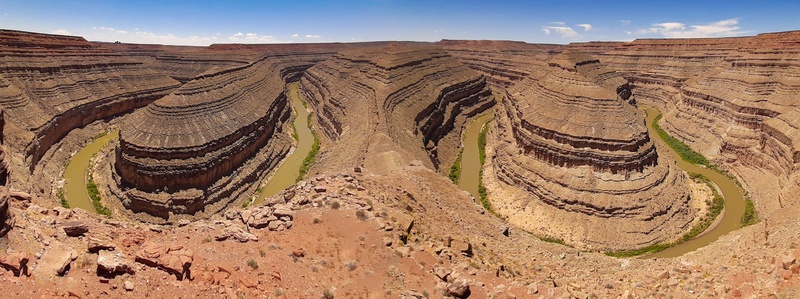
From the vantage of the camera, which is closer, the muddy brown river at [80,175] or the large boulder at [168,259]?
the large boulder at [168,259]

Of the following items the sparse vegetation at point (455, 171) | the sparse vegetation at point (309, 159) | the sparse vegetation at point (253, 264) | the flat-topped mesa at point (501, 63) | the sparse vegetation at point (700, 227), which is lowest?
the sparse vegetation at point (700, 227)

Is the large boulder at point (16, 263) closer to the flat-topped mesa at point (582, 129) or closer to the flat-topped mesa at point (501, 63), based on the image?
the flat-topped mesa at point (582, 129)

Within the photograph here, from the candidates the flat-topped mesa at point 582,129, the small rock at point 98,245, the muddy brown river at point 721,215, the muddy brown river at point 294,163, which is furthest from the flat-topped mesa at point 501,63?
the small rock at point 98,245

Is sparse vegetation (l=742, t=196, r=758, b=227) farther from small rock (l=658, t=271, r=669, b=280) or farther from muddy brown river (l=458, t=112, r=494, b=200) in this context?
small rock (l=658, t=271, r=669, b=280)

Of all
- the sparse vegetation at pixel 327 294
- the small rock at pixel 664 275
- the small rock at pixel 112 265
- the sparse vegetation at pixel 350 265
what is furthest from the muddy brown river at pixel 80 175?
the small rock at pixel 664 275

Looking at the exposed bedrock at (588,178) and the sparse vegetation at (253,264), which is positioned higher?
the sparse vegetation at (253,264)

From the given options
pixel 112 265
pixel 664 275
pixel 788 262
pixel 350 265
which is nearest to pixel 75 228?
pixel 112 265

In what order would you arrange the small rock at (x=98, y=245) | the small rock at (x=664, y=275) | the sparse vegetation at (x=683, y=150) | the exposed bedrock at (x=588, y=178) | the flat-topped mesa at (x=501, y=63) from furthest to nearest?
the flat-topped mesa at (x=501, y=63) < the sparse vegetation at (x=683, y=150) < the exposed bedrock at (x=588, y=178) < the small rock at (x=664, y=275) < the small rock at (x=98, y=245)

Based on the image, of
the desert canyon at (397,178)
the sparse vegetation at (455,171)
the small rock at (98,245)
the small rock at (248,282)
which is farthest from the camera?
the sparse vegetation at (455,171)
